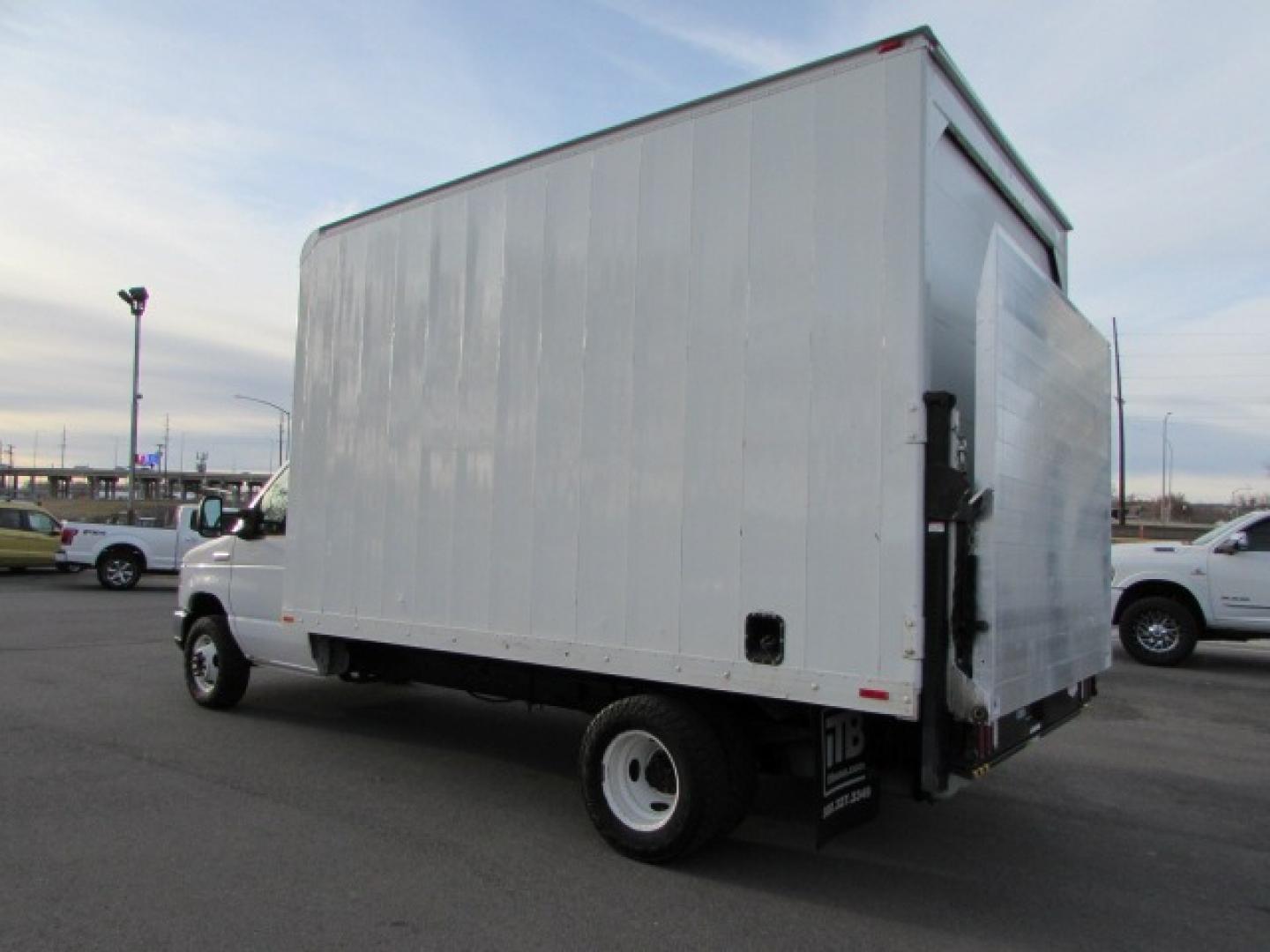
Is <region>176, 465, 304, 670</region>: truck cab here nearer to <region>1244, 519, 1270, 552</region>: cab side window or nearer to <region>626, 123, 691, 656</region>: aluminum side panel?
<region>626, 123, 691, 656</region>: aluminum side panel

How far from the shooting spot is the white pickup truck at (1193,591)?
1066 centimetres

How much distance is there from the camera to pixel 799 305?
13.5ft

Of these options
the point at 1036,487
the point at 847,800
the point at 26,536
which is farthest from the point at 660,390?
the point at 26,536

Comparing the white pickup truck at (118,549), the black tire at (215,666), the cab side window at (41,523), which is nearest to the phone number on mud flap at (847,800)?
the black tire at (215,666)

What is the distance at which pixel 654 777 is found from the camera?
15.5 feet

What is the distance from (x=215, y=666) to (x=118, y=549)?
13634 mm

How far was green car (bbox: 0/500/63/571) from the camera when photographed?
20.5 m

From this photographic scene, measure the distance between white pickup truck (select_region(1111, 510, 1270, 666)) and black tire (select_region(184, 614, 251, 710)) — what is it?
971 cm

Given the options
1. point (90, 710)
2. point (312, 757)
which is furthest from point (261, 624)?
point (90, 710)

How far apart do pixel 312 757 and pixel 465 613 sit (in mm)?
1980

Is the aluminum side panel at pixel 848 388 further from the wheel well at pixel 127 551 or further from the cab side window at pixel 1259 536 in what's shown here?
the wheel well at pixel 127 551

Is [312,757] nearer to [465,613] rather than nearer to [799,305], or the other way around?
[465,613]

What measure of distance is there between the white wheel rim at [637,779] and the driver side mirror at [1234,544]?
29.7 ft

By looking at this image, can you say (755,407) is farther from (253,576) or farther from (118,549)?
(118,549)
